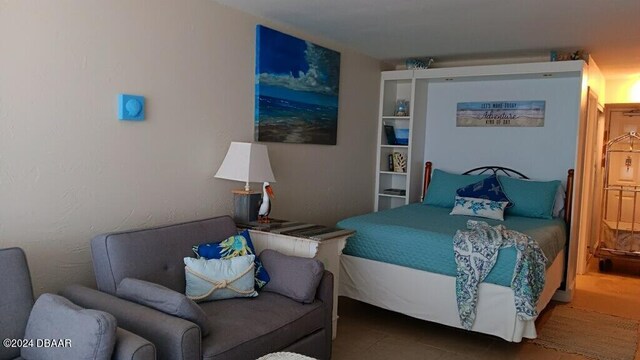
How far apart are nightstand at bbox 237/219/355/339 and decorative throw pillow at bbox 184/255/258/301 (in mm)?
418

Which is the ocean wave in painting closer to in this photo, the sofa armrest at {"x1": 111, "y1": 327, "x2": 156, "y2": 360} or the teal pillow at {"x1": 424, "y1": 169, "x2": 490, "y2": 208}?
the teal pillow at {"x1": 424, "y1": 169, "x2": 490, "y2": 208}

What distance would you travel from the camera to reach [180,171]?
10.3ft

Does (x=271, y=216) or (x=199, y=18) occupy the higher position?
(x=199, y=18)

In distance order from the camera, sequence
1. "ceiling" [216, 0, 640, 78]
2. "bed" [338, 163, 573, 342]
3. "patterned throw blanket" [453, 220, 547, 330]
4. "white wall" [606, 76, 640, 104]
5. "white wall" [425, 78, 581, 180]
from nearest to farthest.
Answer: "patterned throw blanket" [453, 220, 547, 330] < "bed" [338, 163, 573, 342] < "ceiling" [216, 0, 640, 78] < "white wall" [425, 78, 581, 180] < "white wall" [606, 76, 640, 104]

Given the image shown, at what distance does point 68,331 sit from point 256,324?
0.81 m

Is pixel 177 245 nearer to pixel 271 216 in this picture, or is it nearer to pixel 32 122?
pixel 32 122

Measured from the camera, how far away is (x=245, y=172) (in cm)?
317

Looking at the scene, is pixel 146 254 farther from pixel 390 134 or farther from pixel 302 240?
pixel 390 134

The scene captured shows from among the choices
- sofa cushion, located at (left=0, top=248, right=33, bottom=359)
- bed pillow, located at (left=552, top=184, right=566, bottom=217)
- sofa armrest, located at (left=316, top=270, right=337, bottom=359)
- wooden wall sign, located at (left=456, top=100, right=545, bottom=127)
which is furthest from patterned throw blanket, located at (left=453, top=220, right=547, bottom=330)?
sofa cushion, located at (left=0, top=248, right=33, bottom=359)

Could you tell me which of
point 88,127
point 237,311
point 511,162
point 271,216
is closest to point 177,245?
point 237,311

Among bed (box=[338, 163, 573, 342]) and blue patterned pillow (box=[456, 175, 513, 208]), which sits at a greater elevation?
blue patterned pillow (box=[456, 175, 513, 208])

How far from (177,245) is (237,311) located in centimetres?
52

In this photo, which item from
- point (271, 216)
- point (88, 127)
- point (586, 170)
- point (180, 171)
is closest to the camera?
point (88, 127)

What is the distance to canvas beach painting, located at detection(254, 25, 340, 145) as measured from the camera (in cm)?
368
